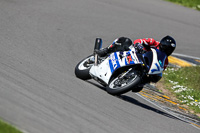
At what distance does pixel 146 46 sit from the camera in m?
8.70

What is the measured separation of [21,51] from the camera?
32.6 feet

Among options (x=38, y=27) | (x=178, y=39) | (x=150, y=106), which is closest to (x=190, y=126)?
(x=150, y=106)

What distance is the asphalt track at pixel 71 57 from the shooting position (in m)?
6.04

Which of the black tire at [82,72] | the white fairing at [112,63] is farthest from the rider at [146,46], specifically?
the black tire at [82,72]

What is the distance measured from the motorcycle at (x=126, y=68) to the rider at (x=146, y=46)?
0.09m

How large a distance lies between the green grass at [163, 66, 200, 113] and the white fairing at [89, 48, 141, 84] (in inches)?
102

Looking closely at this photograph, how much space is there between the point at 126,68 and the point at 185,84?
363 cm

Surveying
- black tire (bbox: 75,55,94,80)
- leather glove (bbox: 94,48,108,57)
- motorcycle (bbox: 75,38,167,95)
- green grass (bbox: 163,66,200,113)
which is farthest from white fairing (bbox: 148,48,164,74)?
green grass (bbox: 163,66,200,113)

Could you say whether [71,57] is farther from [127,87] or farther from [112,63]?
[127,87]

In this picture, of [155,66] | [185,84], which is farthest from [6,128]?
[185,84]

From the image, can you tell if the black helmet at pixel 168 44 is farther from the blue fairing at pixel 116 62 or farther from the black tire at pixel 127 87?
the black tire at pixel 127 87

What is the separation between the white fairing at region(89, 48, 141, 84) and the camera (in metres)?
8.39

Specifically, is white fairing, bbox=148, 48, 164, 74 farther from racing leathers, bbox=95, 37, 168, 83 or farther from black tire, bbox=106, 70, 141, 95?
black tire, bbox=106, 70, 141, 95

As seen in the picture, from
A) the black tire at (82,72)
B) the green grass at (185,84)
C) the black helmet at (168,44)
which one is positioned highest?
the black helmet at (168,44)
